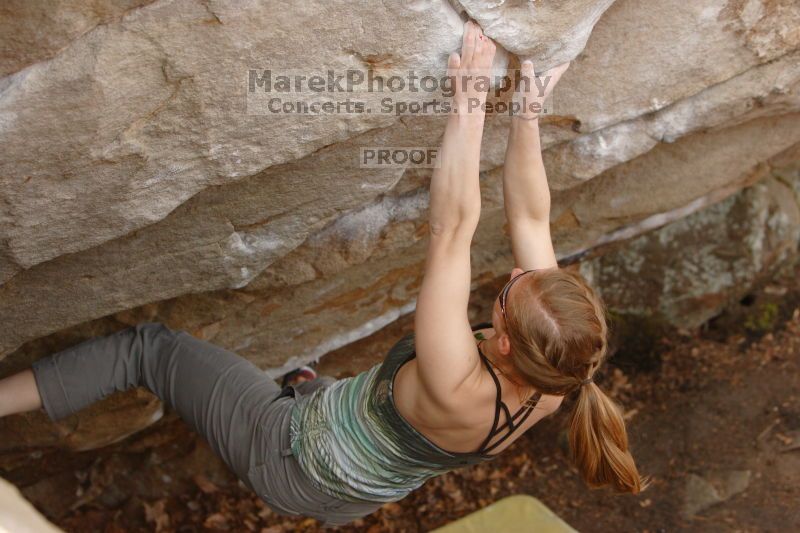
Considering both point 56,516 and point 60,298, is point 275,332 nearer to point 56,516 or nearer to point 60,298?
point 60,298

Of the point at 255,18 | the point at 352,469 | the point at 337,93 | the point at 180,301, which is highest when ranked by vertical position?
the point at 255,18

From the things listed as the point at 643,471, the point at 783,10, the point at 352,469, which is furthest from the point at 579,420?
the point at 643,471

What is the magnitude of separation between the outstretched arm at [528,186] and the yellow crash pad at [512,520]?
5.15ft

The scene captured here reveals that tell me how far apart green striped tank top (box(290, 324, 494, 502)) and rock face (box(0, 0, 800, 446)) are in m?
0.59

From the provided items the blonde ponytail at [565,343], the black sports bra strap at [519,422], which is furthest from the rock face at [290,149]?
the black sports bra strap at [519,422]

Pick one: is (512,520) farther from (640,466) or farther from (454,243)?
(454,243)

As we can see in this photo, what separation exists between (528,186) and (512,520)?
1.83 m

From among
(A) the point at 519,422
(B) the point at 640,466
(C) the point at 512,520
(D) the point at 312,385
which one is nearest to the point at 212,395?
(D) the point at 312,385

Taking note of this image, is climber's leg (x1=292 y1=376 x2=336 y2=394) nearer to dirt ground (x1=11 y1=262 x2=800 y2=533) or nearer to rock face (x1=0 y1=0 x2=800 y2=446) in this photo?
rock face (x1=0 y1=0 x2=800 y2=446)

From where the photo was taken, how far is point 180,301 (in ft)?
10.8

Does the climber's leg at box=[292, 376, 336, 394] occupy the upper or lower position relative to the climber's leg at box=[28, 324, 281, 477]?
lower

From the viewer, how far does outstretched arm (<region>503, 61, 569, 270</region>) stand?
272 centimetres

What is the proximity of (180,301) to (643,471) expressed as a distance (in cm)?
289

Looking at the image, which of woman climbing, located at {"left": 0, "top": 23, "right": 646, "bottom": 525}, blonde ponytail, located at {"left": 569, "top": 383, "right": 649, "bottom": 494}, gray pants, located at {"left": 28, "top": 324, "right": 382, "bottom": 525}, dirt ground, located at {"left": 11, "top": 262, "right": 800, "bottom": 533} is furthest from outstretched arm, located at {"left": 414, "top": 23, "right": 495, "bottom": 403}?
dirt ground, located at {"left": 11, "top": 262, "right": 800, "bottom": 533}
